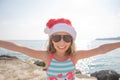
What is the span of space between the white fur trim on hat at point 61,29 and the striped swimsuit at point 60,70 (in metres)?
0.51

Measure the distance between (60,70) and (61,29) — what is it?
0.68 m

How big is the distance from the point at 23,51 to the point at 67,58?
76 cm

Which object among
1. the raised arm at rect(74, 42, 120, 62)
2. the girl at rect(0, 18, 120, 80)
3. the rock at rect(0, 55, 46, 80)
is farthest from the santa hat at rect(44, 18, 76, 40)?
the rock at rect(0, 55, 46, 80)

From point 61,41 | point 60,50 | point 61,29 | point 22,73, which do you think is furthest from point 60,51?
point 22,73

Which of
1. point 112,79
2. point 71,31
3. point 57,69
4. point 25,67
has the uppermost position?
point 71,31

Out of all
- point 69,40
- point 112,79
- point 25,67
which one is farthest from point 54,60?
point 112,79

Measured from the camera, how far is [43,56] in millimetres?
3959

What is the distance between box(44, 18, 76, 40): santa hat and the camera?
12.9 ft

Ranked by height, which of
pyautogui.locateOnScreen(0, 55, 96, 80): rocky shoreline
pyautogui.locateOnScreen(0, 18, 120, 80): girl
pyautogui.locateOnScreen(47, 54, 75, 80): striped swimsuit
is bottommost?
pyautogui.locateOnScreen(0, 55, 96, 80): rocky shoreline

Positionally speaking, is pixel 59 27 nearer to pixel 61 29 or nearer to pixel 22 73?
pixel 61 29

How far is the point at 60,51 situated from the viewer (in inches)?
155

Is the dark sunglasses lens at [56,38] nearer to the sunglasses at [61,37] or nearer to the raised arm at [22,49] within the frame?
the sunglasses at [61,37]

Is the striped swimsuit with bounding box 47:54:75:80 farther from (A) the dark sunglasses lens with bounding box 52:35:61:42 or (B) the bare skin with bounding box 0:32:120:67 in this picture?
(A) the dark sunglasses lens with bounding box 52:35:61:42

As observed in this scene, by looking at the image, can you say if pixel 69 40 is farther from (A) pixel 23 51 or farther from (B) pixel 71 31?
(A) pixel 23 51
